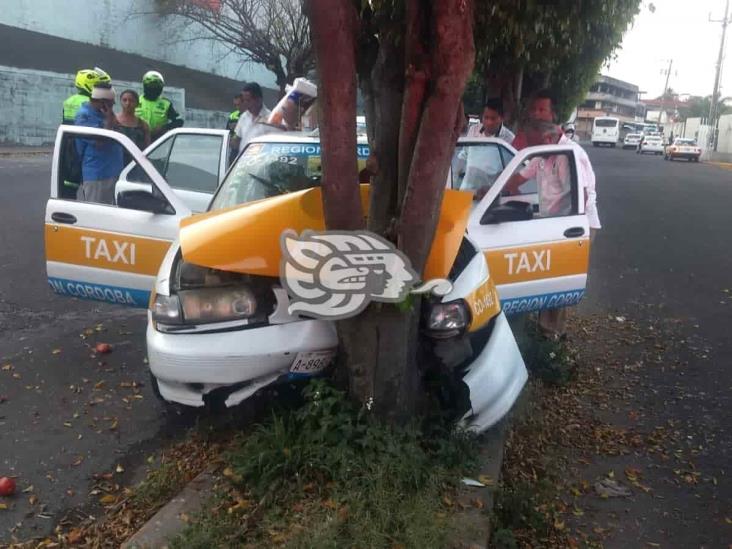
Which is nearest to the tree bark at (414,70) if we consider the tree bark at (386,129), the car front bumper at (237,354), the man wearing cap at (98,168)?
the tree bark at (386,129)

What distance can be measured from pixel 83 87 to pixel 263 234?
4944 millimetres

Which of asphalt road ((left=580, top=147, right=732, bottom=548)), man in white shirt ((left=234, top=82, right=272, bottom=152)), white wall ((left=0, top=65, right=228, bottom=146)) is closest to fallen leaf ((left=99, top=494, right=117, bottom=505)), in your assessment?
asphalt road ((left=580, top=147, right=732, bottom=548))

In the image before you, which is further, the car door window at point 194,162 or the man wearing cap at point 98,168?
the car door window at point 194,162

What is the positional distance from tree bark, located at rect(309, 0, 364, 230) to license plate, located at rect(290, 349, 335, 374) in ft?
2.26

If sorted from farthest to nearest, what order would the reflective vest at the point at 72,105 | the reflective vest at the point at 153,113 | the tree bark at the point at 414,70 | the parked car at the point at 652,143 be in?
the parked car at the point at 652,143, the reflective vest at the point at 153,113, the reflective vest at the point at 72,105, the tree bark at the point at 414,70

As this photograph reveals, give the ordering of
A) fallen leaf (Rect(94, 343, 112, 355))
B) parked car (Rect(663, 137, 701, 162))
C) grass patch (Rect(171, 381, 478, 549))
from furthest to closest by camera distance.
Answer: parked car (Rect(663, 137, 701, 162)) < fallen leaf (Rect(94, 343, 112, 355)) < grass patch (Rect(171, 381, 478, 549))

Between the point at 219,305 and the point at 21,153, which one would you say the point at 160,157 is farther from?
the point at 21,153

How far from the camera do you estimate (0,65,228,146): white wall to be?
24.0 meters

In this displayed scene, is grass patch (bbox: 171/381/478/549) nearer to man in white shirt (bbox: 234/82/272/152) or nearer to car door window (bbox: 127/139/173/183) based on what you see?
car door window (bbox: 127/139/173/183)

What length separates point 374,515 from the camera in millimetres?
3100

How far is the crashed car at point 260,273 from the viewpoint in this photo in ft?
11.9

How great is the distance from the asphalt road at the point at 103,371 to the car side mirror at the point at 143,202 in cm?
112

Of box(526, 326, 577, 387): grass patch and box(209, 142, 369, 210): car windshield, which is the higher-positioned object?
box(209, 142, 369, 210): car windshield

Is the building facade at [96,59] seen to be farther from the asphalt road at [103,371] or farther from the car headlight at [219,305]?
the car headlight at [219,305]
